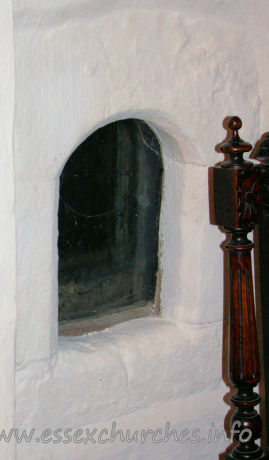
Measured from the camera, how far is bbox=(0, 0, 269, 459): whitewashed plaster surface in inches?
55.8

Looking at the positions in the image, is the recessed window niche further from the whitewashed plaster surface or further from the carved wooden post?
the carved wooden post

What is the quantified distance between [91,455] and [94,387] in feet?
0.55

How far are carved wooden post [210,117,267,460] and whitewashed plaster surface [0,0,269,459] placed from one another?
0.33 m

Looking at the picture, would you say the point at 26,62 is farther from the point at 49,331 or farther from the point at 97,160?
the point at 49,331

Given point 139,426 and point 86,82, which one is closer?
point 86,82

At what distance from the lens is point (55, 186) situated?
1488mm

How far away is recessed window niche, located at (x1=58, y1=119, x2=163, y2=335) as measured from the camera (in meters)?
1.67

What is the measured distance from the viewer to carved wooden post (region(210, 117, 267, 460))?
1.33 metres

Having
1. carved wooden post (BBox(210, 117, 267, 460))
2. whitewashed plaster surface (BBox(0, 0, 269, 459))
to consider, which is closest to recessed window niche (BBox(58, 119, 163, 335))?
whitewashed plaster surface (BBox(0, 0, 269, 459))

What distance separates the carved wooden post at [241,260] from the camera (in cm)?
133

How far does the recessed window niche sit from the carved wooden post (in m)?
0.41

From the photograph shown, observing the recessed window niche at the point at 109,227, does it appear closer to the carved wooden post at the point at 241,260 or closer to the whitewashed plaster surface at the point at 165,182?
the whitewashed plaster surface at the point at 165,182

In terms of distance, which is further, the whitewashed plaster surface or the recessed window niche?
the recessed window niche

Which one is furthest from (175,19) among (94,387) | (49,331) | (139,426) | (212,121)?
(139,426)
